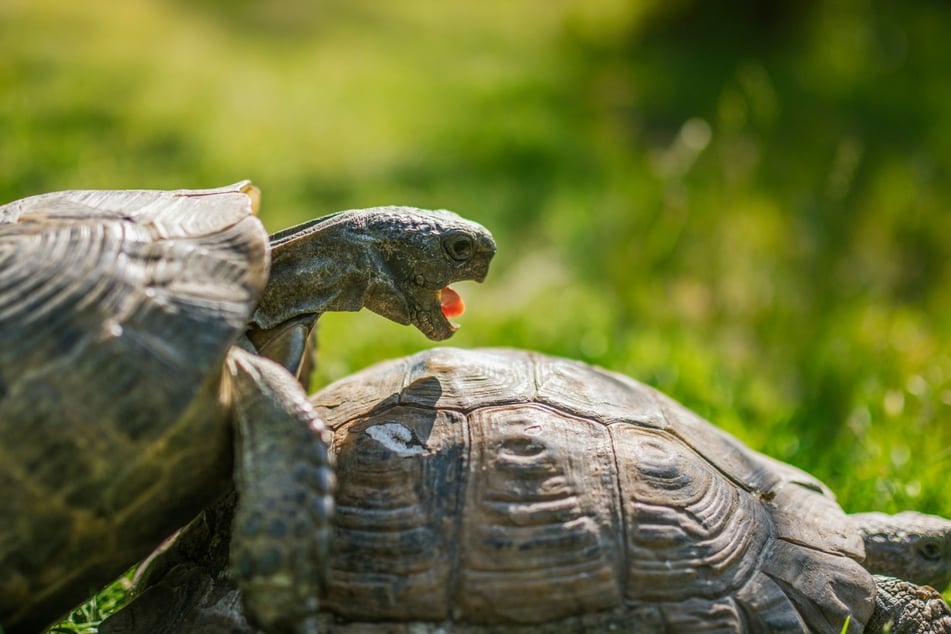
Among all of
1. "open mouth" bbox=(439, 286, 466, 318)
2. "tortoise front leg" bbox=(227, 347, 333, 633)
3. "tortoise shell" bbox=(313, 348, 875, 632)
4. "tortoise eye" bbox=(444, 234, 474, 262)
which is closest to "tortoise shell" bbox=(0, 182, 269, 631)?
"tortoise front leg" bbox=(227, 347, 333, 633)

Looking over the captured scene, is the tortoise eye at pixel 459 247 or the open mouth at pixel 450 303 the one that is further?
the open mouth at pixel 450 303

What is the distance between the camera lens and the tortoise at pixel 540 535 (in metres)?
2.71

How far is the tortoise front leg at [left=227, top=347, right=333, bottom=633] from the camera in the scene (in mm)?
2404

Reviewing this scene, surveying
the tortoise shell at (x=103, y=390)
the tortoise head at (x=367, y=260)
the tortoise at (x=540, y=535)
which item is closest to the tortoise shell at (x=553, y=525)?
the tortoise at (x=540, y=535)

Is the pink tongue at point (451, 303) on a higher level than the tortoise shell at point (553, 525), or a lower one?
higher

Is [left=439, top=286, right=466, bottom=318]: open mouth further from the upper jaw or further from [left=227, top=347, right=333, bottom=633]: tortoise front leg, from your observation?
[left=227, top=347, right=333, bottom=633]: tortoise front leg

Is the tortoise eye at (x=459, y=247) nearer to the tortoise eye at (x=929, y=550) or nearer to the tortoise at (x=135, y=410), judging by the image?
the tortoise at (x=135, y=410)

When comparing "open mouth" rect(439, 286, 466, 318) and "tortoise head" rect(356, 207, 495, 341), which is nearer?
"tortoise head" rect(356, 207, 495, 341)

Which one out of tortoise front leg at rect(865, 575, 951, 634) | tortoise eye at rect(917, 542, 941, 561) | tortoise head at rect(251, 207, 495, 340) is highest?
tortoise head at rect(251, 207, 495, 340)

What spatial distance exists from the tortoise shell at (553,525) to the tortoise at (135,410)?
A: 364mm

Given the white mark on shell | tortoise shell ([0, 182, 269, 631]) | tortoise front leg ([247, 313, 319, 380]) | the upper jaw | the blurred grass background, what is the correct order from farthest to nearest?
the blurred grass background, the upper jaw, tortoise front leg ([247, 313, 319, 380]), the white mark on shell, tortoise shell ([0, 182, 269, 631])

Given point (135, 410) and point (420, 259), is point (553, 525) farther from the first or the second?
point (135, 410)

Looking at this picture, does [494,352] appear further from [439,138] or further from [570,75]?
[570,75]

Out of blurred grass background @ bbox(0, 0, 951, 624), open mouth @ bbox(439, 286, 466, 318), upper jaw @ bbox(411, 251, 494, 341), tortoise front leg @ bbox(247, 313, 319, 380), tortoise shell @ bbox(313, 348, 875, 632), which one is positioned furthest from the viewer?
blurred grass background @ bbox(0, 0, 951, 624)
